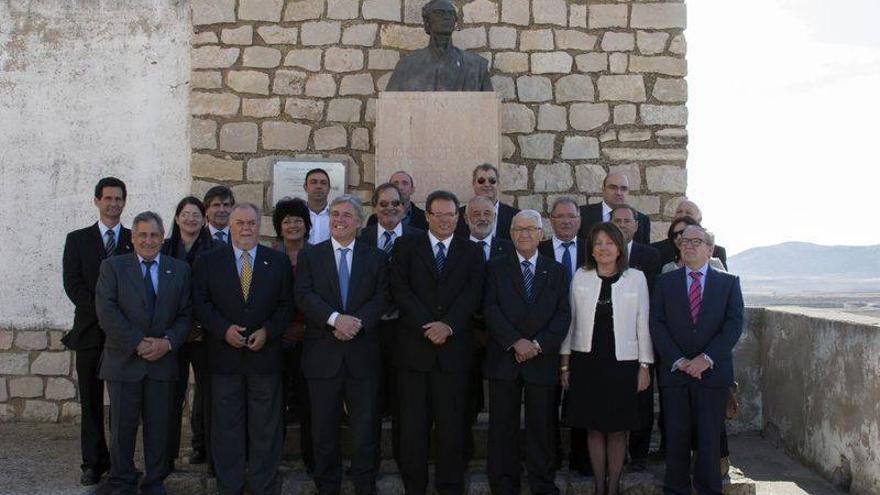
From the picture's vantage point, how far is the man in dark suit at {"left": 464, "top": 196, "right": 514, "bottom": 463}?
4.77 meters

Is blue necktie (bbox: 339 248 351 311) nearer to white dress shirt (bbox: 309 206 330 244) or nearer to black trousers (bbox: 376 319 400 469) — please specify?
black trousers (bbox: 376 319 400 469)

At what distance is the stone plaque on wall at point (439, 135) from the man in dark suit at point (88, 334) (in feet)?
6.37

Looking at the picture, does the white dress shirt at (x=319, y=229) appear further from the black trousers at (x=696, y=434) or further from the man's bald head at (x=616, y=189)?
the black trousers at (x=696, y=434)

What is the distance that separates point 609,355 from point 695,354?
0.43 m

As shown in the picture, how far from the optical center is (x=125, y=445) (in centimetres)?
450

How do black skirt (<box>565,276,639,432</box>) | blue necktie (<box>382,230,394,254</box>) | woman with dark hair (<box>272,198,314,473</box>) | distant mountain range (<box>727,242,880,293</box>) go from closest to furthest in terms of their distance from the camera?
1. black skirt (<box>565,276,639,432</box>)
2. woman with dark hair (<box>272,198,314,473</box>)
3. blue necktie (<box>382,230,394,254</box>)
4. distant mountain range (<box>727,242,880,293</box>)

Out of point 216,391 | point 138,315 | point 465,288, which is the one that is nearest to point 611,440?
point 465,288

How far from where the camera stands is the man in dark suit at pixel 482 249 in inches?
188

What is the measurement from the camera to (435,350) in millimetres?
4441

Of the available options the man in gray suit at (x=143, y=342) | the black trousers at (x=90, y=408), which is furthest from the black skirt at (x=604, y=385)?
the black trousers at (x=90, y=408)

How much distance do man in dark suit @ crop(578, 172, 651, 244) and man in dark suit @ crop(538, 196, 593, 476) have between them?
52cm

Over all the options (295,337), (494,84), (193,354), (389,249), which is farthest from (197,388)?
(494,84)

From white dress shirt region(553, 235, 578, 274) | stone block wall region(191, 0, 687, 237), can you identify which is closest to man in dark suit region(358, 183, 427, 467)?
white dress shirt region(553, 235, 578, 274)

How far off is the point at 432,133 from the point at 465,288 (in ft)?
6.09
